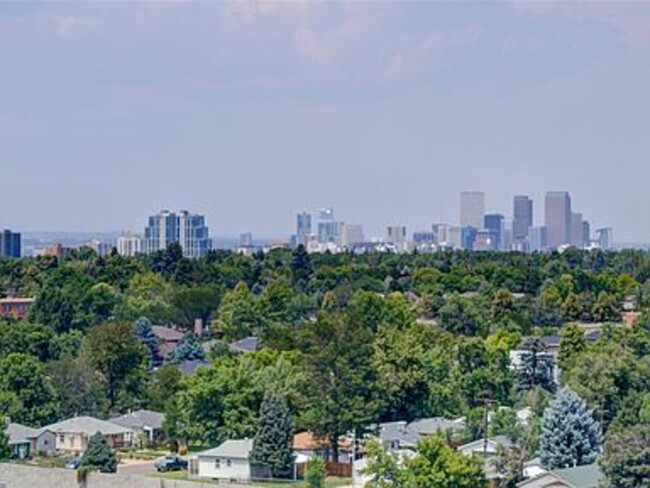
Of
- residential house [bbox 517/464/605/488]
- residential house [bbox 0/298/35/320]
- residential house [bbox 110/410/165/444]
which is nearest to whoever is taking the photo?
residential house [bbox 517/464/605/488]

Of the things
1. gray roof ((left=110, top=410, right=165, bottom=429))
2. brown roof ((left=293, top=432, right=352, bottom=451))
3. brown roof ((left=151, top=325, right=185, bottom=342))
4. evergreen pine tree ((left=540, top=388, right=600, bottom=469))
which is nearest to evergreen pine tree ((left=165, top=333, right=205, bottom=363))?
brown roof ((left=151, top=325, right=185, bottom=342))

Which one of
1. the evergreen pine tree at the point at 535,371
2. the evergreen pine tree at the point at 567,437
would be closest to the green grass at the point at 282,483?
the evergreen pine tree at the point at 567,437

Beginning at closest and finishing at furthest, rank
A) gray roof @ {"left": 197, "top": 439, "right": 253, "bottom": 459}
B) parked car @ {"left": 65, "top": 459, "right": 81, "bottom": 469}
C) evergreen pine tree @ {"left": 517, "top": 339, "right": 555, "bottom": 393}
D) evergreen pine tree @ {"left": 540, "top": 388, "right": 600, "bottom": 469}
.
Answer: evergreen pine tree @ {"left": 540, "top": 388, "right": 600, "bottom": 469}
gray roof @ {"left": 197, "top": 439, "right": 253, "bottom": 459}
parked car @ {"left": 65, "top": 459, "right": 81, "bottom": 469}
evergreen pine tree @ {"left": 517, "top": 339, "right": 555, "bottom": 393}

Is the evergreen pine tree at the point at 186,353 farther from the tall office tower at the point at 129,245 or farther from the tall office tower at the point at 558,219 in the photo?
the tall office tower at the point at 558,219

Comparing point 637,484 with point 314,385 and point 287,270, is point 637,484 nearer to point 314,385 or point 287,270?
point 314,385

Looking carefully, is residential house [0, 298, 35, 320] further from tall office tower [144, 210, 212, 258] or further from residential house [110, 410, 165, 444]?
tall office tower [144, 210, 212, 258]

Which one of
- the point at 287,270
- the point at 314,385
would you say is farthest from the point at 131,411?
the point at 287,270
